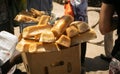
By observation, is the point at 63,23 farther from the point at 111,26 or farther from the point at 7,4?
the point at 7,4

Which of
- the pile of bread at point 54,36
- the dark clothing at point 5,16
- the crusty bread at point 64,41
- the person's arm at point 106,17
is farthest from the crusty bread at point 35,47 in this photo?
the dark clothing at point 5,16

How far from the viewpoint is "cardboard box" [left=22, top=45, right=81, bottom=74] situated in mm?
3740

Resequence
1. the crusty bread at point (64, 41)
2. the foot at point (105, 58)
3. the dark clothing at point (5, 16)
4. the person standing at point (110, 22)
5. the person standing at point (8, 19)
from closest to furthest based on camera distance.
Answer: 1. the person standing at point (110, 22)
2. the crusty bread at point (64, 41)
3. the person standing at point (8, 19)
4. the dark clothing at point (5, 16)
5. the foot at point (105, 58)

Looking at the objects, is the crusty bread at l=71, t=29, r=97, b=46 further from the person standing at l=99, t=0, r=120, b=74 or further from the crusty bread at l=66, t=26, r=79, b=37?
the person standing at l=99, t=0, r=120, b=74

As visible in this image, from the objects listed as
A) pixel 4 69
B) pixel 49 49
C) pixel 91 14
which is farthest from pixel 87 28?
pixel 91 14

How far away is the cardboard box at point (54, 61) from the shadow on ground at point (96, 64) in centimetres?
187

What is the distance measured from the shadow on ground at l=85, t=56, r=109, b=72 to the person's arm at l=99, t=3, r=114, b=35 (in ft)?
9.18

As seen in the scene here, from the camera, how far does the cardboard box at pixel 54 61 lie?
374cm

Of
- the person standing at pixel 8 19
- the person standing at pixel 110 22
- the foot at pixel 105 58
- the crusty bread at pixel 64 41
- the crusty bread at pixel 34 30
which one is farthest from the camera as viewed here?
the foot at pixel 105 58

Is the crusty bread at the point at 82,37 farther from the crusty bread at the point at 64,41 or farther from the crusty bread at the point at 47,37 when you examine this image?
the crusty bread at the point at 47,37

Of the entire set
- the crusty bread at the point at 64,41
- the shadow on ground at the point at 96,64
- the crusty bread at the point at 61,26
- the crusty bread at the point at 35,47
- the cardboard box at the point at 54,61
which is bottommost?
the shadow on ground at the point at 96,64

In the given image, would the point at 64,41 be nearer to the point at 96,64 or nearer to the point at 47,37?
the point at 47,37

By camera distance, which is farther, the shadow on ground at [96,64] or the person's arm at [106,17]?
the shadow on ground at [96,64]

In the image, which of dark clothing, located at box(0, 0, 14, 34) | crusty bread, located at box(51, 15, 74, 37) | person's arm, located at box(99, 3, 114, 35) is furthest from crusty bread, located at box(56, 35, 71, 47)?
dark clothing, located at box(0, 0, 14, 34)
